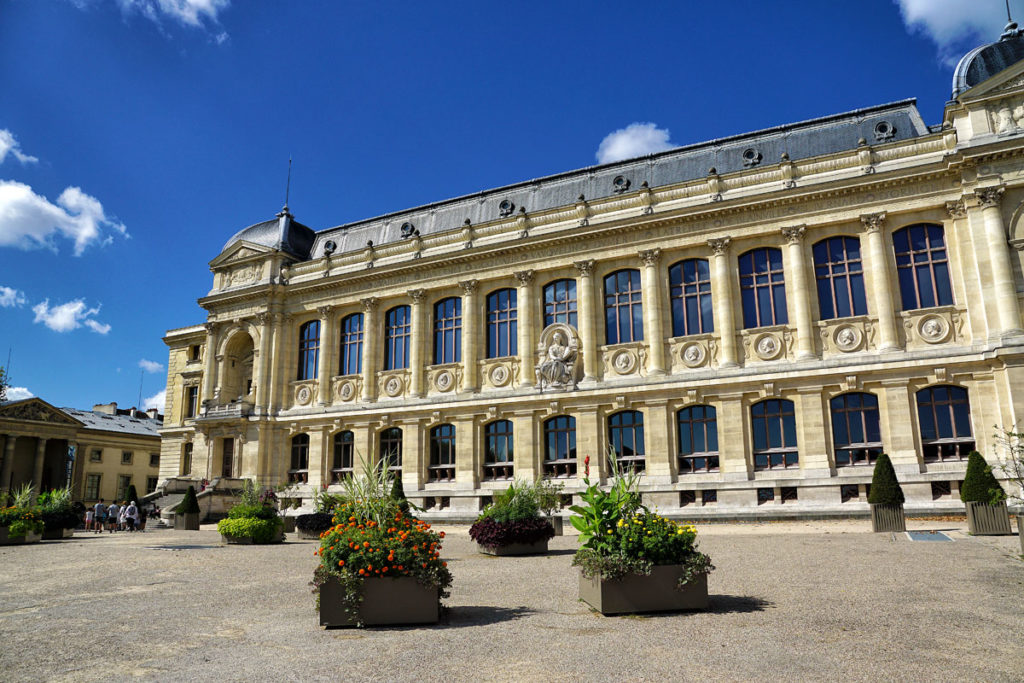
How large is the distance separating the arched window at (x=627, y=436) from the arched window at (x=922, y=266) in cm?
1141

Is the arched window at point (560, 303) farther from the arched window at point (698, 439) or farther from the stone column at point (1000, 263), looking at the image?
the stone column at point (1000, 263)

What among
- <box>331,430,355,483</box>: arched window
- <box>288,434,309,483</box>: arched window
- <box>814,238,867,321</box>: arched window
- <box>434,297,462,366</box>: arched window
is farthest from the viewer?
<box>288,434,309,483</box>: arched window

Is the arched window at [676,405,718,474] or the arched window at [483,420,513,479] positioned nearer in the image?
the arched window at [676,405,718,474]

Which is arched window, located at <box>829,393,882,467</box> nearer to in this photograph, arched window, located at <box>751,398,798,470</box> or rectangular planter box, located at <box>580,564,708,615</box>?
arched window, located at <box>751,398,798,470</box>

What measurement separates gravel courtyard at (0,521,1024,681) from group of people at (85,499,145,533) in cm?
1730

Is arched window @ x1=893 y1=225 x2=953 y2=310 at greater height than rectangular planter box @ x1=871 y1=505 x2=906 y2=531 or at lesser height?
greater

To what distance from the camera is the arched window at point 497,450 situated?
3341 cm

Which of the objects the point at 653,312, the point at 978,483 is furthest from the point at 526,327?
the point at 978,483

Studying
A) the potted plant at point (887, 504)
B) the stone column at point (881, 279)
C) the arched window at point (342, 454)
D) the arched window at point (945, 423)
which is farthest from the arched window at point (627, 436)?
the arched window at point (342, 454)

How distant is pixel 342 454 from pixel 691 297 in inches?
781

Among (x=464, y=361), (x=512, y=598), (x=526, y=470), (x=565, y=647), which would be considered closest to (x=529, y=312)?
(x=464, y=361)

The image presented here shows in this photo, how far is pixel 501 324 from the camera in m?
35.0

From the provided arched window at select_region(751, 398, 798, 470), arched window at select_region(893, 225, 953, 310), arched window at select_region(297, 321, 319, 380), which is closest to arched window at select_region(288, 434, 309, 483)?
arched window at select_region(297, 321, 319, 380)

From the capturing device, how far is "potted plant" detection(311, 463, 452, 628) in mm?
8891
